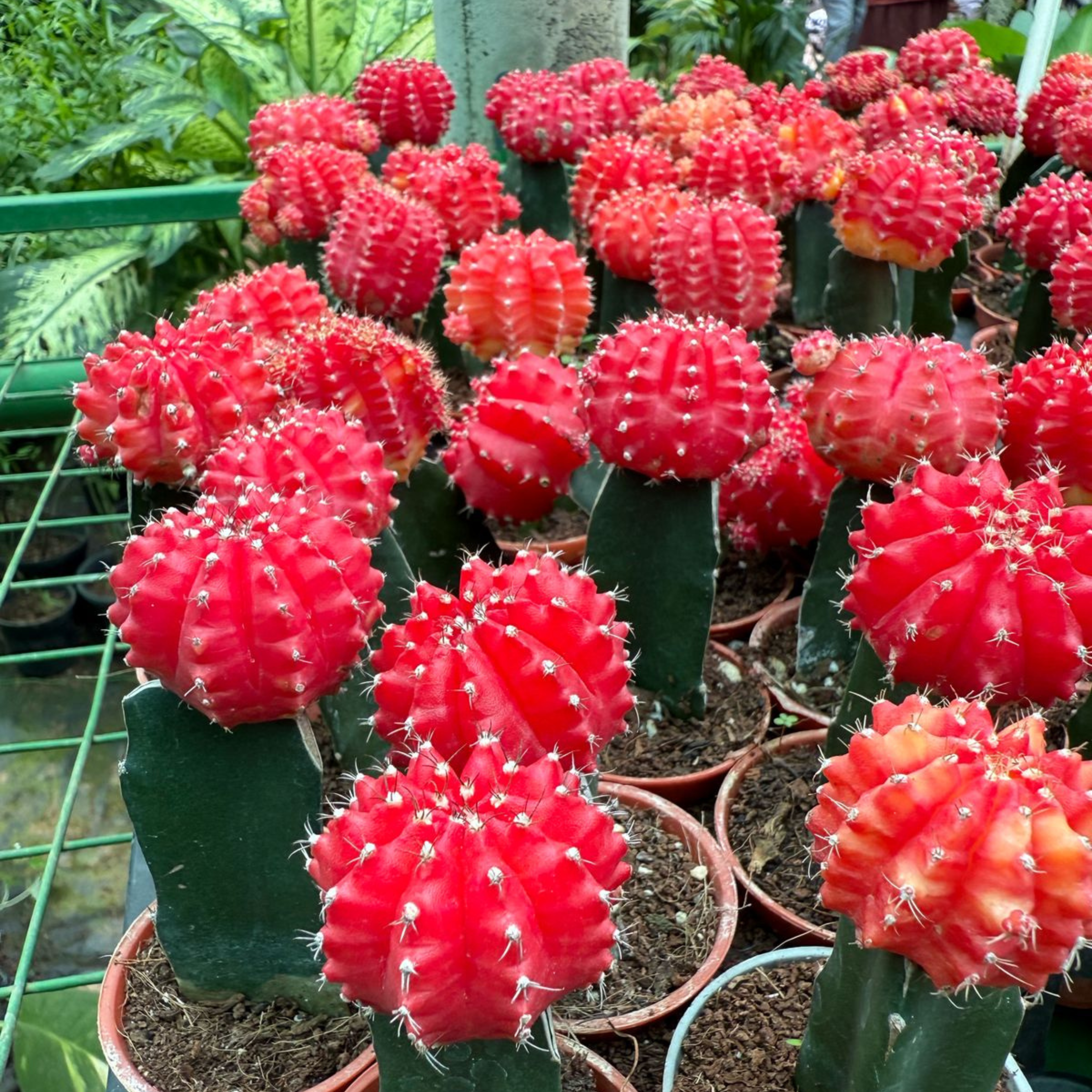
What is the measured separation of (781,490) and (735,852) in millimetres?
779

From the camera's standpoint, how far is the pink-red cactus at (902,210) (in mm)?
2127

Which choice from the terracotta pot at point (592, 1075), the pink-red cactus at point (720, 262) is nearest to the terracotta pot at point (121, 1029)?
the terracotta pot at point (592, 1075)

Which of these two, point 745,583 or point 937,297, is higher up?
point 937,297

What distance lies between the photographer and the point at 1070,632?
Answer: 1193 millimetres

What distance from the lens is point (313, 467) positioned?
1.44 m

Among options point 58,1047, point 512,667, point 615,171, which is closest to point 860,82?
point 615,171

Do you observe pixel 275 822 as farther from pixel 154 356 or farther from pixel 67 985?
pixel 154 356

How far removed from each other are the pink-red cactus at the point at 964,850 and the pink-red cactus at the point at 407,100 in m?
2.45

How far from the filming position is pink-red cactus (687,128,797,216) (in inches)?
96.7

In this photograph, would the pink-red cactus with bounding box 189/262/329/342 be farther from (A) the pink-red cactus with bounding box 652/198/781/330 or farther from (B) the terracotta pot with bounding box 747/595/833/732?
(B) the terracotta pot with bounding box 747/595/833/732

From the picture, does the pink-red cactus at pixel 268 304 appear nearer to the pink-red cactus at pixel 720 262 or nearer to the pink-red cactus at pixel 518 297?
the pink-red cactus at pixel 518 297

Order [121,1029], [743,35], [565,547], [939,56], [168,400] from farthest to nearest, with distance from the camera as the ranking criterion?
1. [743,35]
2. [939,56]
3. [565,547]
4. [168,400]
5. [121,1029]

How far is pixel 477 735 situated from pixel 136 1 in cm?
510

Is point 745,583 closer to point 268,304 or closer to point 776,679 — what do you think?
point 776,679
